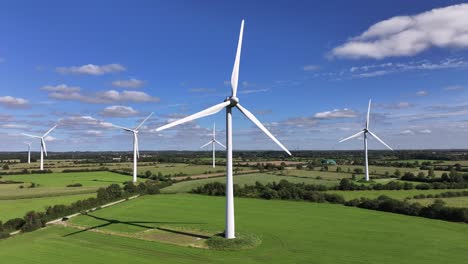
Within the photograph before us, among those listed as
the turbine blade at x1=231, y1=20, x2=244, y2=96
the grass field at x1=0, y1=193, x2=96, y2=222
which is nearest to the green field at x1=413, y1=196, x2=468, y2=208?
the turbine blade at x1=231, y1=20, x2=244, y2=96

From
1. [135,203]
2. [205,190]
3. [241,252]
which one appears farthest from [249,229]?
[205,190]

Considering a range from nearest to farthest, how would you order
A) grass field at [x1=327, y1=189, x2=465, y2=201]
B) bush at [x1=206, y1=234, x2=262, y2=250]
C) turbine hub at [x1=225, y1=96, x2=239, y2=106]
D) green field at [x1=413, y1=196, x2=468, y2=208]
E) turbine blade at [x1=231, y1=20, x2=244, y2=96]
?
1. bush at [x1=206, y1=234, x2=262, y2=250]
2. turbine hub at [x1=225, y1=96, x2=239, y2=106]
3. turbine blade at [x1=231, y1=20, x2=244, y2=96]
4. green field at [x1=413, y1=196, x2=468, y2=208]
5. grass field at [x1=327, y1=189, x2=465, y2=201]

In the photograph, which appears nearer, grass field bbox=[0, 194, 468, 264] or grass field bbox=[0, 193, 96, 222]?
grass field bbox=[0, 194, 468, 264]

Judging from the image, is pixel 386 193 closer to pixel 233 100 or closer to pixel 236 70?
pixel 236 70

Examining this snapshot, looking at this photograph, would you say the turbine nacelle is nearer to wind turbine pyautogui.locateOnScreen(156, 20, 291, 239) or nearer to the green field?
wind turbine pyautogui.locateOnScreen(156, 20, 291, 239)

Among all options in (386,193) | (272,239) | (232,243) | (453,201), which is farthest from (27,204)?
(453,201)

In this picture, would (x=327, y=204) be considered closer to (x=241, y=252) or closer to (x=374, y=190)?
(x=374, y=190)
